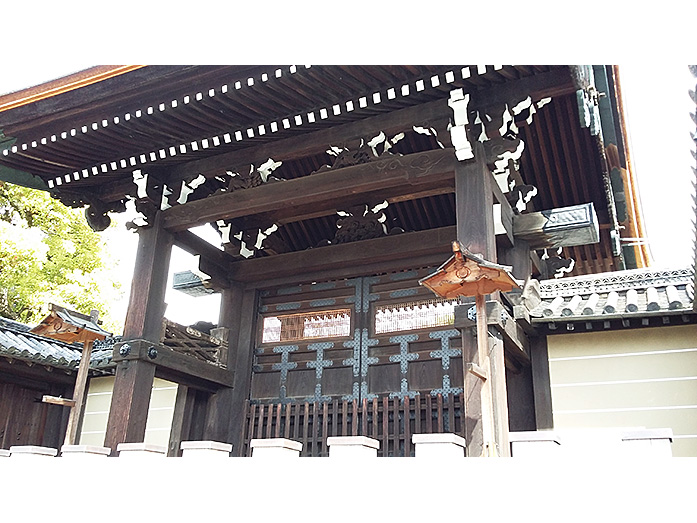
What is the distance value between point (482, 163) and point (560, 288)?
2.44 meters

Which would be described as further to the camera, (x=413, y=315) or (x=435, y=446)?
(x=413, y=315)

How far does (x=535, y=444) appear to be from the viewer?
3268 mm

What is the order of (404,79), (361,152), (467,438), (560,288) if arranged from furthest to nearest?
(560,288), (361,152), (404,79), (467,438)

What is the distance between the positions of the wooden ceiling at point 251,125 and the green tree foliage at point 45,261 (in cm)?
882

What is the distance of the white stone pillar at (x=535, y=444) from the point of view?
3.23m

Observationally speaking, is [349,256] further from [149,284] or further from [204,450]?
[204,450]

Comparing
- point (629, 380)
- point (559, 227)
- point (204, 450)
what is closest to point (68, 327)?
point (204, 450)

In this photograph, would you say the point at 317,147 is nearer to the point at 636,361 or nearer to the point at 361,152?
the point at 361,152

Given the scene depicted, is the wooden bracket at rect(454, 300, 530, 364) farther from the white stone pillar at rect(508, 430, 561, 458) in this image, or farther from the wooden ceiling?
the white stone pillar at rect(508, 430, 561, 458)

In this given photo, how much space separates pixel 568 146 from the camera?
21.5 feet

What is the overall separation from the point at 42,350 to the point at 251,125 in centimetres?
530

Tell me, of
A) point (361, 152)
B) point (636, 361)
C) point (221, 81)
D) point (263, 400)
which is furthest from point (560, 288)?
point (221, 81)

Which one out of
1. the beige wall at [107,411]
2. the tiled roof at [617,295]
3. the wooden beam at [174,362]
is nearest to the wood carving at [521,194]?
the tiled roof at [617,295]

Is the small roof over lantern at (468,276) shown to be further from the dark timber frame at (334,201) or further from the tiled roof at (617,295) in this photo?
the tiled roof at (617,295)
